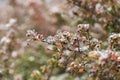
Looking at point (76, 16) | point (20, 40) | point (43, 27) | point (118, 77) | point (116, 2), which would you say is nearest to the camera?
point (118, 77)

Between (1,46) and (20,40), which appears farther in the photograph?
(20,40)

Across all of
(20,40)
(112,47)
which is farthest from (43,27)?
(112,47)

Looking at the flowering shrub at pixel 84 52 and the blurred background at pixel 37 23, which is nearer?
the flowering shrub at pixel 84 52

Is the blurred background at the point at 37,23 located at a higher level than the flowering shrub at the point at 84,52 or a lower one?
higher

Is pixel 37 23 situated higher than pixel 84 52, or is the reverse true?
pixel 37 23

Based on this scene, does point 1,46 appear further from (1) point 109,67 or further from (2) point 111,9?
(1) point 109,67
